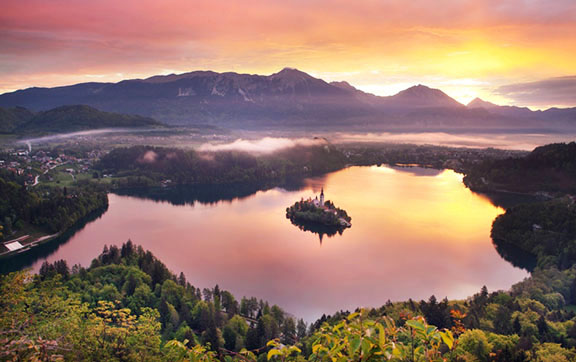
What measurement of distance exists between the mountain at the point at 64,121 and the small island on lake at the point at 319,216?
100065mm

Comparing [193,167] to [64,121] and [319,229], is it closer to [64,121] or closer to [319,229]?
[319,229]

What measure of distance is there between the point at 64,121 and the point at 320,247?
117 metres

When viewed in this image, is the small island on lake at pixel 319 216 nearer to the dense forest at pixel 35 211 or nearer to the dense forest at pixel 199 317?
the dense forest at pixel 199 317

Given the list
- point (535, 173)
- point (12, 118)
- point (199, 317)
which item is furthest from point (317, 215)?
point (12, 118)

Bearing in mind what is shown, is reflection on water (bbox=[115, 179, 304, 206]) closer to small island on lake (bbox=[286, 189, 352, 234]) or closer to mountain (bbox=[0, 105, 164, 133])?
small island on lake (bbox=[286, 189, 352, 234])

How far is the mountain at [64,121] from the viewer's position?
11381cm

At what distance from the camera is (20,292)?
5.62 m

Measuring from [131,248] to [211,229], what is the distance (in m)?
11.1

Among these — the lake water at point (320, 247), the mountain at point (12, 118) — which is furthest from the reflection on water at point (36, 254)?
the mountain at point (12, 118)

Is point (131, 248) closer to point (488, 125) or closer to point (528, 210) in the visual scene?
point (528, 210)

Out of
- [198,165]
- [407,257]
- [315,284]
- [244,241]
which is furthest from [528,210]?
[198,165]

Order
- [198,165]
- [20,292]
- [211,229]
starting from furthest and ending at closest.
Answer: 1. [198,165]
2. [211,229]
3. [20,292]

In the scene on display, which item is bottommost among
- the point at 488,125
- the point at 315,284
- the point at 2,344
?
the point at 315,284

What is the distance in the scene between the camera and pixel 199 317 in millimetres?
16641
